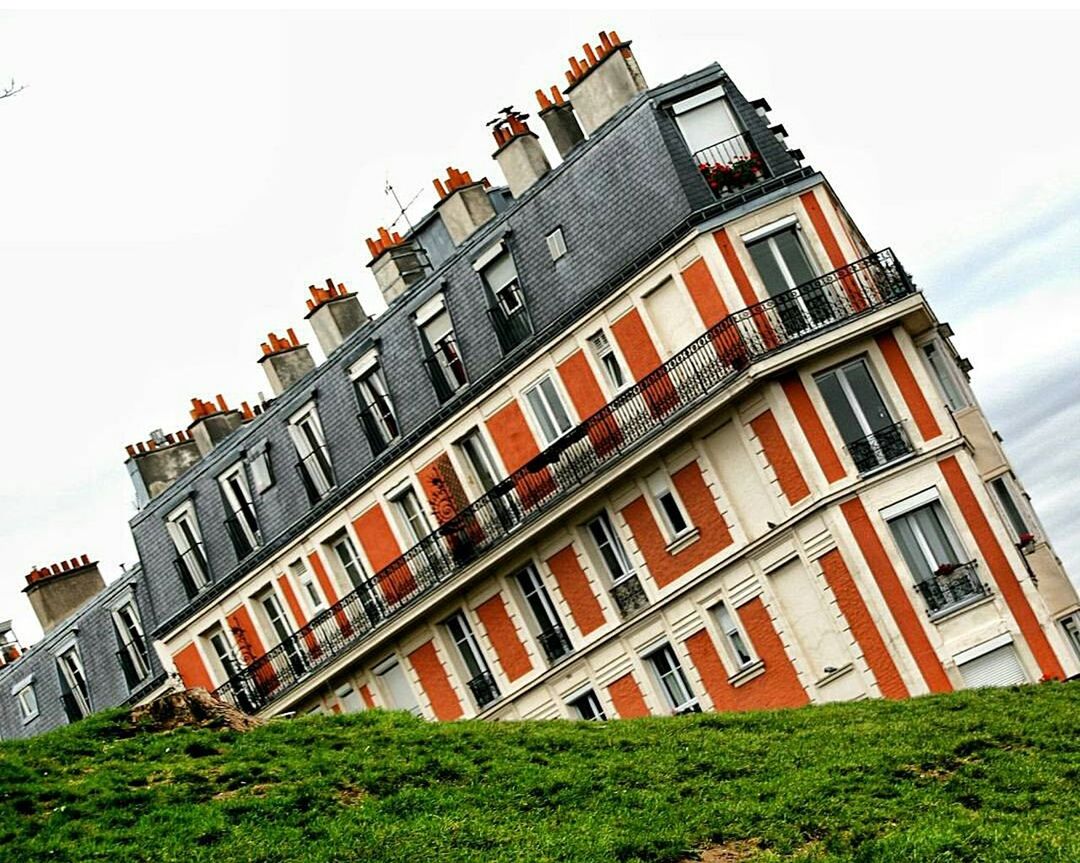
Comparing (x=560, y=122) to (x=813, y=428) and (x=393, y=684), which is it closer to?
(x=813, y=428)

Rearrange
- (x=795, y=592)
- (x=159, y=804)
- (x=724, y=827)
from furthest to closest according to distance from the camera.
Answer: (x=795, y=592) → (x=159, y=804) → (x=724, y=827)

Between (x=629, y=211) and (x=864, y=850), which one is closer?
(x=864, y=850)

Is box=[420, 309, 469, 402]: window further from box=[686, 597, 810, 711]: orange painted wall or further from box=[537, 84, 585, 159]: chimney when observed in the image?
box=[686, 597, 810, 711]: orange painted wall

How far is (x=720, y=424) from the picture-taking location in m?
37.2

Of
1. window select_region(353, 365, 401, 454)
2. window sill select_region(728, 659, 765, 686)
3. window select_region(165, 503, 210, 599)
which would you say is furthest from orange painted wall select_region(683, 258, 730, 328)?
window select_region(165, 503, 210, 599)

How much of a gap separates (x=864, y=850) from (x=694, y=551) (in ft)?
67.7

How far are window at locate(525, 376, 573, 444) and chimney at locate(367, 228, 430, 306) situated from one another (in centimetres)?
685

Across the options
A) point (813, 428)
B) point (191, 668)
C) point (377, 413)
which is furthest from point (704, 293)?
point (191, 668)

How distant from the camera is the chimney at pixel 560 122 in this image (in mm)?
42156

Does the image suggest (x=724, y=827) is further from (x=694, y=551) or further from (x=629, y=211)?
(x=629, y=211)

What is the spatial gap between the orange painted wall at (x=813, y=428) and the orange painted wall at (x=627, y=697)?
680cm

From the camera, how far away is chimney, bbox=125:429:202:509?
54.6 metres

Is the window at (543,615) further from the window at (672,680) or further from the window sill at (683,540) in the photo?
the window sill at (683,540)

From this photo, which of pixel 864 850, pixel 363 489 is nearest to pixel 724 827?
pixel 864 850
